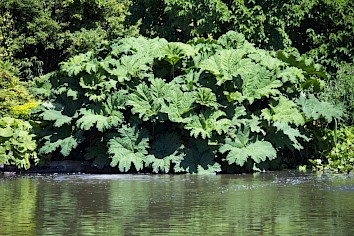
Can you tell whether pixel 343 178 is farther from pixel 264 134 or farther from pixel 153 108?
pixel 153 108

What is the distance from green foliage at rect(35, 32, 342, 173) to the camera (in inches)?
576

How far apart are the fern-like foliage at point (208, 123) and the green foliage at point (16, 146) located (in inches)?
118

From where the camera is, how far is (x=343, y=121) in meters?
16.9

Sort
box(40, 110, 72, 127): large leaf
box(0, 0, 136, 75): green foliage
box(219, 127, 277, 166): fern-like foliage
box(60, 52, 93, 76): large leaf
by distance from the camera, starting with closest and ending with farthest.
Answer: box(219, 127, 277, 166): fern-like foliage
box(40, 110, 72, 127): large leaf
box(60, 52, 93, 76): large leaf
box(0, 0, 136, 75): green foliage

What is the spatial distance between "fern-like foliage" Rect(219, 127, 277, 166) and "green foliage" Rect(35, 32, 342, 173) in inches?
0.7

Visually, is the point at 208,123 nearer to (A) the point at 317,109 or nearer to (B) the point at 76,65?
(A) the point at 317,109

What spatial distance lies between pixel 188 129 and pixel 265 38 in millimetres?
7332

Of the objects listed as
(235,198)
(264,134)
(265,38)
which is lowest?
(235,198)

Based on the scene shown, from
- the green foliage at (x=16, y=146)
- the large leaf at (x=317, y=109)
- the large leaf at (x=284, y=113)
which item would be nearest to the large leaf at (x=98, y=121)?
the green foliage at (x=16, y=146)

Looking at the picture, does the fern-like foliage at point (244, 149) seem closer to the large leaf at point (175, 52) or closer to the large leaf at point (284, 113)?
the large leaf at point (284, 113)

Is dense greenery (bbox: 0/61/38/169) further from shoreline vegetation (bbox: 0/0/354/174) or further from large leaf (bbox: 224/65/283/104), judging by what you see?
large leaf (bbox: 224/65/283/104)

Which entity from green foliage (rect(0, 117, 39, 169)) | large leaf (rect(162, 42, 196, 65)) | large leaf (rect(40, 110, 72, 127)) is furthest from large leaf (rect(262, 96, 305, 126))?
green foliage (rect(0, 117, 39, 169))

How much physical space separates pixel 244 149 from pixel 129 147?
209 centimetres

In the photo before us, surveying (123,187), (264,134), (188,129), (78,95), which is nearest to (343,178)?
(264,134)
